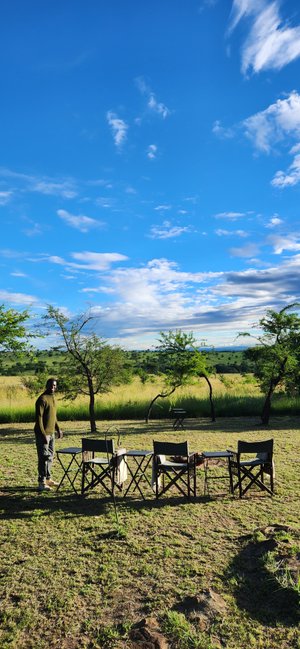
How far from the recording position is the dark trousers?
7836mm

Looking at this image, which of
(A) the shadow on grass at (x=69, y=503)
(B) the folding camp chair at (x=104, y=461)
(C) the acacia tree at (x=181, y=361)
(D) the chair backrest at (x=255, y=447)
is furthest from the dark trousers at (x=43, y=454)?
(C) the acacia tree at (x=181, y=361)

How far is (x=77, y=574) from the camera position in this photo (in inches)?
183

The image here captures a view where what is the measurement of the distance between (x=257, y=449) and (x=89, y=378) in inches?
385

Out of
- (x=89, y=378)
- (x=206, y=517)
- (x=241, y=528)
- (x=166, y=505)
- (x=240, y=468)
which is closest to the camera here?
(x=241, y=528)

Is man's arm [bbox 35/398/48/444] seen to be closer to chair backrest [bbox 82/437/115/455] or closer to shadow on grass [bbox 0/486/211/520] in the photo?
chair backrest [bbox 82/437/115/455]

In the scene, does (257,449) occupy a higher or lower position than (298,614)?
higher

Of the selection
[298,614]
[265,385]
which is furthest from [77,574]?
[265,385]

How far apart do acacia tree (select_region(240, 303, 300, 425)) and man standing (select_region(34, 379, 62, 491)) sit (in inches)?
447

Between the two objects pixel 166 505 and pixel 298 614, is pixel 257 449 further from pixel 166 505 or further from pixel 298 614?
pixel 298 614

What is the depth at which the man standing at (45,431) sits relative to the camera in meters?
7.82

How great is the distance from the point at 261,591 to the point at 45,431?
15.3 ft

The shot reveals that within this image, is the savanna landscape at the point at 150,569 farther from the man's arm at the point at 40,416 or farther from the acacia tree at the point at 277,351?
the acacia tree at the point at 277,351

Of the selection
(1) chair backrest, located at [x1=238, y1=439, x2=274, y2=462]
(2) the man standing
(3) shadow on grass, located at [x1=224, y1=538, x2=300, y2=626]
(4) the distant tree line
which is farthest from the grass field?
(4) the distant tree line

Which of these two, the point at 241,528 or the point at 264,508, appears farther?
the point at 264,508
